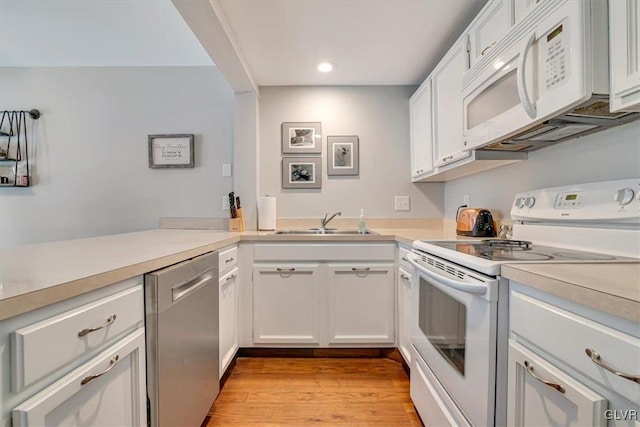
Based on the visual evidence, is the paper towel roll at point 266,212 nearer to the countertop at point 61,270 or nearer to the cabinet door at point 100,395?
the countertop at point 61,270

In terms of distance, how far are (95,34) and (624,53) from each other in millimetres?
2898

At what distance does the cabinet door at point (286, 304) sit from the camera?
1928 mm

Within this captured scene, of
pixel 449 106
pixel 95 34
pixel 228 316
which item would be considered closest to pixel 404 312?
pixel 228 316

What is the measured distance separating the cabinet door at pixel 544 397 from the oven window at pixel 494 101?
946mm

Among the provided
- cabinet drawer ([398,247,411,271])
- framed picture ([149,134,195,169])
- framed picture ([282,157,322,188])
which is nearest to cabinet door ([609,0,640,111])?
cabinet drawer ([398,247,411,271])

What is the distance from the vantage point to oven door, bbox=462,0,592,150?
0.85 m

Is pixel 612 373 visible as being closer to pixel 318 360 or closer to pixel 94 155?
pixel 318 360

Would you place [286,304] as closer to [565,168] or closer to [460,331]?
[460,331]

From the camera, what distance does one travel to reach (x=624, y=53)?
0.78 m

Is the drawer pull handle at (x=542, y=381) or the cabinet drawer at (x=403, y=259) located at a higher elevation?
the cabinet drawer at (x=403, y=259)

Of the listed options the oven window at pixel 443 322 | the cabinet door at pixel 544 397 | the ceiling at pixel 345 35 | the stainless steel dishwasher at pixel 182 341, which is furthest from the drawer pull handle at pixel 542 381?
the ceiling at pixel 345 35

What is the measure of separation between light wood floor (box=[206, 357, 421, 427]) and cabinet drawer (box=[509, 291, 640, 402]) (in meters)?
0.99

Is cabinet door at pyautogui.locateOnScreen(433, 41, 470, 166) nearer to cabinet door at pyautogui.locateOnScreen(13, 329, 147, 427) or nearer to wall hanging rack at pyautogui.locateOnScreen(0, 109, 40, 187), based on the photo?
cabinet door at pyautogui.locateOnScreen(13, 329, 147, 427)

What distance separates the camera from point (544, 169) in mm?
1403
